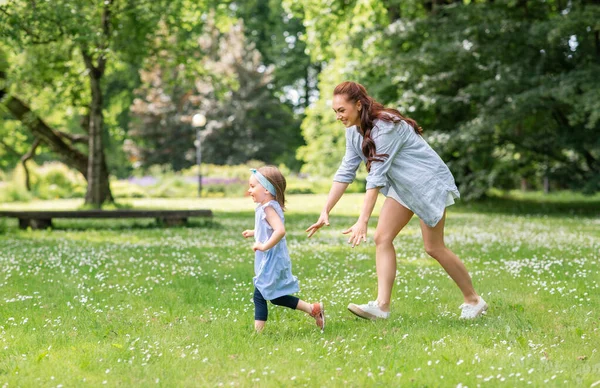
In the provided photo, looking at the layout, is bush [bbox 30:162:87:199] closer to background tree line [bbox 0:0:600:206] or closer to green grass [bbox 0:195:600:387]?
background tree line [bbox 0:0:600:206]

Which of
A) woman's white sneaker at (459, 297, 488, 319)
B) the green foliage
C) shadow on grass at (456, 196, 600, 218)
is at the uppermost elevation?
the green foliage

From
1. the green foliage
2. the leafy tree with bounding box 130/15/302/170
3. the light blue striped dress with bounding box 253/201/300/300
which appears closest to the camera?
the light blue striped dress with bounding box 253/201/300/300

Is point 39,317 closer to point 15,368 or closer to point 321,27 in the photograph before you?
point 15,368

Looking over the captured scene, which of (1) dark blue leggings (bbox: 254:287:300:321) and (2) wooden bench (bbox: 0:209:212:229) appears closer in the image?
(1) dark blue leggings (bbox: 254:287:300:321)

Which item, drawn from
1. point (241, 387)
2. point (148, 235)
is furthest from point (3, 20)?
point (241, 387)

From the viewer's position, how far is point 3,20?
11234 millimetres

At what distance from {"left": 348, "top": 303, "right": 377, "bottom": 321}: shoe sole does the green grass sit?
12 cm

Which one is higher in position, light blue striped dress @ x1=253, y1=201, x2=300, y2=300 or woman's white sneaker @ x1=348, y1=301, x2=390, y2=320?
light blue striped dress @ x1=253, y1=201, x2=300, y2=300

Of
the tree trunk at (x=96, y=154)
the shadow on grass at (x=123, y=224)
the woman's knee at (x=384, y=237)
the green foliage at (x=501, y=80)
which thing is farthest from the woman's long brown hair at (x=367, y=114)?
the tree trunk at (x=96, y=154)

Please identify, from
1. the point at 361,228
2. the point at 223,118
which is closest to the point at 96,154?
the point at 361,228

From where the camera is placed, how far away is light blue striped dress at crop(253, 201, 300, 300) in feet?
18.6

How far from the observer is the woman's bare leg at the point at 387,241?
20.5ft

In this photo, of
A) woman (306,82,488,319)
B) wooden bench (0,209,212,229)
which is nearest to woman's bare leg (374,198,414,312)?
woman (306,82,488,319)

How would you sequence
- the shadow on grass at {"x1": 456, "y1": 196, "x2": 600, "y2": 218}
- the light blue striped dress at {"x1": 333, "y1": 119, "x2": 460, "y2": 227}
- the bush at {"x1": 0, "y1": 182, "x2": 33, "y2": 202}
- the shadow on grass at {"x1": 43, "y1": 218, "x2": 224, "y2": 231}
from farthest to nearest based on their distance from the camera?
the bush at {"x1": 0, "y1": 182, "x2": 33, "y2": 202}, the shadow on grass at {"x1": 456, "y1": 196, "x2": 600, "y2": 218}, the shadow on grass at {"x1": 43, "y1": 218, "x2": 224, "y2": 231}, the light blue striped dress at {"x1": 333, "y1": 119, "x2": 460, "y2": 227}
